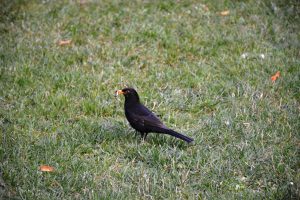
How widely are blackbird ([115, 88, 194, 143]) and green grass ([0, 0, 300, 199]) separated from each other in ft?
0.56

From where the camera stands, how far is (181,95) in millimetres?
7441

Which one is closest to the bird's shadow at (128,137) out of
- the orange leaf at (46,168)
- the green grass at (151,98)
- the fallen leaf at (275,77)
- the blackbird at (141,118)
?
the green grass at (151,98)

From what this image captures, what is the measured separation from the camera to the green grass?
528 centimetres

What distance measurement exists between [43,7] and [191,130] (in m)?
5.25

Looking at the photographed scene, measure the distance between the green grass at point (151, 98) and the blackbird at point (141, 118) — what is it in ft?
0.56

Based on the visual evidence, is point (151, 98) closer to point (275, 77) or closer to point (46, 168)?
point (275, 77)

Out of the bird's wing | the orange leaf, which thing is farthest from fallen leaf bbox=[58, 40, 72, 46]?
the orange leaf

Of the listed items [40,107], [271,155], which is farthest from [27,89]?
[271,155]

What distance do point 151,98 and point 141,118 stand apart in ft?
3.93

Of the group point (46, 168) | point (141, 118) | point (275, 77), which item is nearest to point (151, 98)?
point (141, 118)

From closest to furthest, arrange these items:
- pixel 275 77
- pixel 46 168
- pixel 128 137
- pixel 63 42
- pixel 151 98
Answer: pixel 46 168 < pixel 128 137 < pixel 151 98 < pixel 275 77 < pixel 63 42

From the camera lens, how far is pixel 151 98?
7.35 meters

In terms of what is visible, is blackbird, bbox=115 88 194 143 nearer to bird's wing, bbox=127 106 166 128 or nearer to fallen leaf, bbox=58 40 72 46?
bird's wing, bbox=127 106 166 128

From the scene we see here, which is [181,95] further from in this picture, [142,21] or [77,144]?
[142,21]
